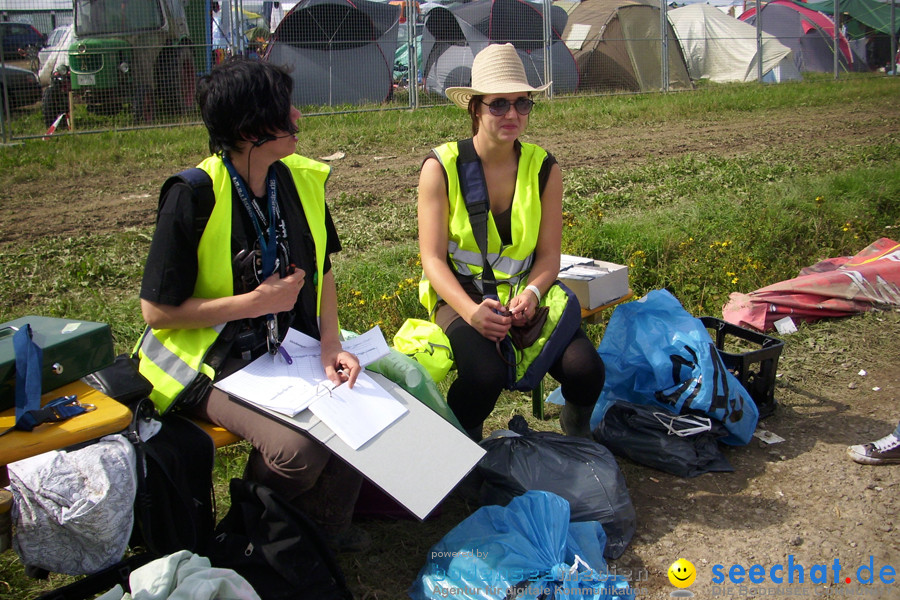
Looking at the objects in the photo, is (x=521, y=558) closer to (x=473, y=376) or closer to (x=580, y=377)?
(x=473, y=376)

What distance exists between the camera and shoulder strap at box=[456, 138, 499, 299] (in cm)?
312

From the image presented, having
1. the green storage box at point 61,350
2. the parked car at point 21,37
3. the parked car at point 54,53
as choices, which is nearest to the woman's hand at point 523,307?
the green storage box at point 61,350

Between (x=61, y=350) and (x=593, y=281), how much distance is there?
7.43 feet

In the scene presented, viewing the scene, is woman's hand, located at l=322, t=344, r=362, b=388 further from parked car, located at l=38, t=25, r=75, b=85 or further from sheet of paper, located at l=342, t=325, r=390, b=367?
parked car, located at l=38, t=25, r=75, b=85

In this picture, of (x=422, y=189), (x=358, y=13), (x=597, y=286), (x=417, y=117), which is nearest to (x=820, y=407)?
(x=597, y=286)

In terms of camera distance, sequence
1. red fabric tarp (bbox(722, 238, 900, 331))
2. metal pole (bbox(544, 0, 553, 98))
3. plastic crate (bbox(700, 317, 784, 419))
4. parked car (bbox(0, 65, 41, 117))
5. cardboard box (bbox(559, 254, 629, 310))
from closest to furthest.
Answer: plastic crate (bbox(700, 317, 784, 419)), cardboard box (bbox(559, 254, 629, 310)), red fabric tarp (bbox(722, 238, 900, 331)), parked car (bbox(0, 65, 41, 117)), metal pole (bbox(544, 0, 553, 98))

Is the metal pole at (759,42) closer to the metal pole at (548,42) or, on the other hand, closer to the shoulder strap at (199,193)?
the metal pole at (548,42)

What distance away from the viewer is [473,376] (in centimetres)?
288

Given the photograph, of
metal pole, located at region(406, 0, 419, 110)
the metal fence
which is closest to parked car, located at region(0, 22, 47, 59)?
the metal fence

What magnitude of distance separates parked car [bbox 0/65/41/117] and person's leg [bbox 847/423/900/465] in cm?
956

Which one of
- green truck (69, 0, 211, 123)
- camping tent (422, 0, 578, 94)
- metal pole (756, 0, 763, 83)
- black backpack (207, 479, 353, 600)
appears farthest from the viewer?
metal pole (756, 0, 763, 83)

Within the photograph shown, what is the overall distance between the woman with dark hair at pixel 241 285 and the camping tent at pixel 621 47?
42.8 ft

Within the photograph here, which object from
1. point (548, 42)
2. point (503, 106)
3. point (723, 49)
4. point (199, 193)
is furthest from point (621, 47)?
point (199, 193)

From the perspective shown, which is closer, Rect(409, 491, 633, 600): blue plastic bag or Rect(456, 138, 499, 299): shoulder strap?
Rect(409, 491, 633, 600): blue plastic bag
